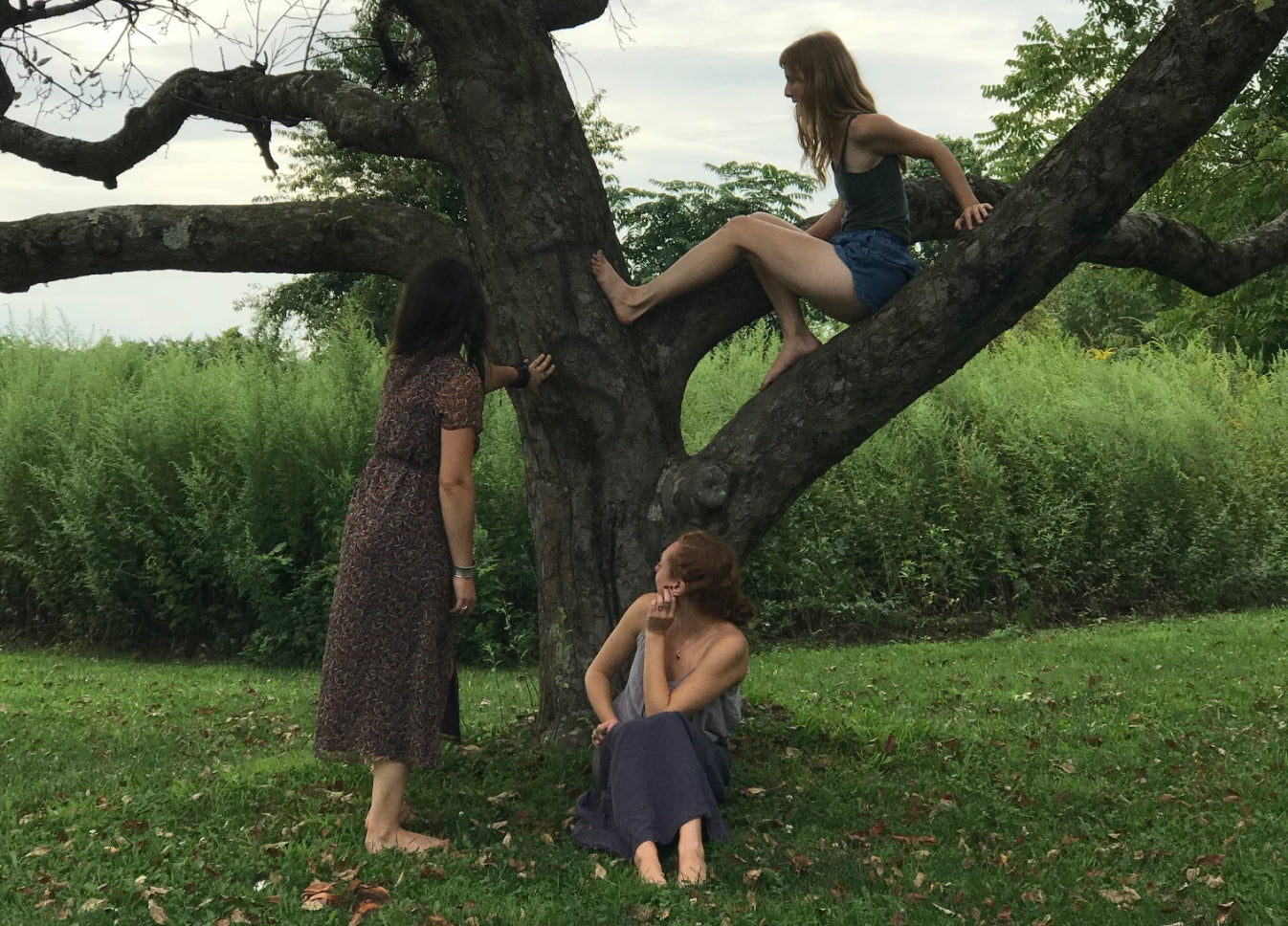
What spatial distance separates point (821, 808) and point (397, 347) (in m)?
2.78

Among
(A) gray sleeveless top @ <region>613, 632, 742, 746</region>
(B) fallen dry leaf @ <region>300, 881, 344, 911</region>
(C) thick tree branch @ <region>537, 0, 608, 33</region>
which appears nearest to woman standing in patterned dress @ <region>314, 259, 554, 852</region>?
(B) fallen dry leaf @ <region>300, 881, 344, 911</region>

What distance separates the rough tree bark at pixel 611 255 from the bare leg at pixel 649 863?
1530 millimetres

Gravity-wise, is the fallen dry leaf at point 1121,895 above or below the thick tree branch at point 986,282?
below

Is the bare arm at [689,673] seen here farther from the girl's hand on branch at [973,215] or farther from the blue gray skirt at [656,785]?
the girl's hand on branch at [973,215]

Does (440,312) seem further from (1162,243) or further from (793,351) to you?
(1162,243)

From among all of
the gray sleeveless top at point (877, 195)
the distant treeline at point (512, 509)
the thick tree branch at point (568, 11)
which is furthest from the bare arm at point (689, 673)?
the distant treeline at point (512, 509)

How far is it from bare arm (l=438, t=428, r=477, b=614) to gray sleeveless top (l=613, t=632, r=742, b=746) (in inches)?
30.0

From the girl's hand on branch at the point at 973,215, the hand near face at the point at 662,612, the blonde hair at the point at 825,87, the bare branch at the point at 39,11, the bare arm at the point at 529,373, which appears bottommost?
the hand near face at the point at 662,612

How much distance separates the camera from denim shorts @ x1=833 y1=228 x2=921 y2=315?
5.66m

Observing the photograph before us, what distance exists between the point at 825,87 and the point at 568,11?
6.76ft

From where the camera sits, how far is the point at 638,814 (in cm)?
487

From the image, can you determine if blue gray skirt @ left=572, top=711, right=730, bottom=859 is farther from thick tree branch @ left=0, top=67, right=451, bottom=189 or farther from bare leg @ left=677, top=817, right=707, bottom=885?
thick tree branch @ left=0, top=67, right=451, bottom=189

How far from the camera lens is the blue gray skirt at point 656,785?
4.86 metres

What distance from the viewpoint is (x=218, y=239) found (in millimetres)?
6805
